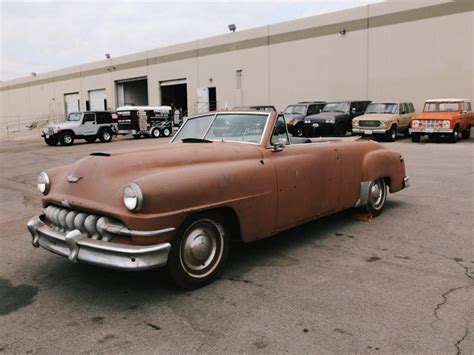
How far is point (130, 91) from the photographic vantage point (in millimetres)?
46656

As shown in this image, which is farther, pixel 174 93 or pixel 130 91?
pixel 130 91

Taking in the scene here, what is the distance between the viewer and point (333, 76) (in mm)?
28875

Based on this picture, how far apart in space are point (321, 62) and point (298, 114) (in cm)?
851

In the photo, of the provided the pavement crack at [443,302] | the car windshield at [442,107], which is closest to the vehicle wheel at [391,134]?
the car windshield at [442,107]

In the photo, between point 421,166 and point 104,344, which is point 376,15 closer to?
point 421,166

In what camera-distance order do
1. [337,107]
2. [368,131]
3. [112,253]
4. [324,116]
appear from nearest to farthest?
1. [112,253]
2. [368,131]
3. [324,116]
4. [337,107]

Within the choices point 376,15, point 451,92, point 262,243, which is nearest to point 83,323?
point 262,243

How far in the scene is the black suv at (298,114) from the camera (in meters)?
21.6

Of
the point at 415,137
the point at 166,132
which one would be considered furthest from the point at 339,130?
the point at 166,132

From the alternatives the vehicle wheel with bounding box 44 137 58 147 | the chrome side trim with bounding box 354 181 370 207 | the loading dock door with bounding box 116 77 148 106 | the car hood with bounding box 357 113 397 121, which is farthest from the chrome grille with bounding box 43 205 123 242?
the loading dock door with bounding box 116 77 148 106

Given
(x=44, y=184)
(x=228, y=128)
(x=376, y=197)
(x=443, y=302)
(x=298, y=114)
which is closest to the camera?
(x=443, y=302)

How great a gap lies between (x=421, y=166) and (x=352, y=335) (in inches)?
389

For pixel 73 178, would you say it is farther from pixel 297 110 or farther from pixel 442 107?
pixel 297 110

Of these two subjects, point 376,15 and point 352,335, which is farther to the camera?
point 376,15
